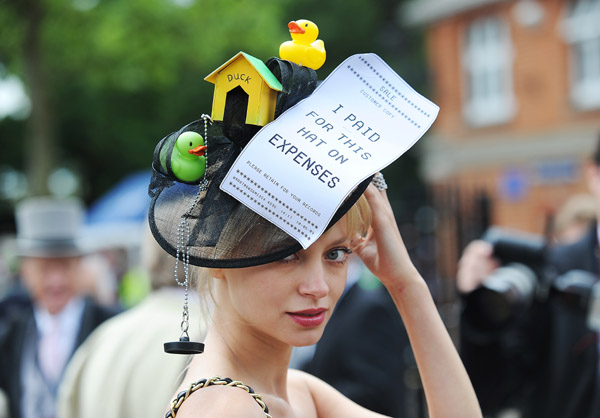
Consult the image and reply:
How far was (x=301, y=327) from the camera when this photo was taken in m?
1.41

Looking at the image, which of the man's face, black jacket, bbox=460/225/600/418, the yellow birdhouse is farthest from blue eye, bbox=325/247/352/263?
the man's face

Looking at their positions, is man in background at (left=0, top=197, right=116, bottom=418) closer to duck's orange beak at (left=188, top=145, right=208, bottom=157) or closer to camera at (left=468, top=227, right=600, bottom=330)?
camera at (left=468, top=227, right=600, bottom=330)

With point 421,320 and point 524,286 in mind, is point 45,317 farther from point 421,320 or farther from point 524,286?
point 421,320

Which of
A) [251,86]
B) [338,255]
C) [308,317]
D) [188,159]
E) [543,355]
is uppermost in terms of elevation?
[251,86]

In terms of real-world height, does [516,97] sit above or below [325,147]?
above

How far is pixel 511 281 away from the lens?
3.16 m

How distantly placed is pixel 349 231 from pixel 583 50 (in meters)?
15.3

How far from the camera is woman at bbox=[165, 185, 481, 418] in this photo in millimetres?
1381

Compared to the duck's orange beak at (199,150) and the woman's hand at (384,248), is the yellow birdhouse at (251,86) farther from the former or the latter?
the woman's hand at (384,248)

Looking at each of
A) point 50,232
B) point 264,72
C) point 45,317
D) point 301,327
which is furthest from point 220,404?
point 50,232

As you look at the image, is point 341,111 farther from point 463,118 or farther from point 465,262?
point 463,118

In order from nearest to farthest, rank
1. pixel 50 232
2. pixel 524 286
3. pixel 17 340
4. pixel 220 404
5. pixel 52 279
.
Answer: pixel 220 404, pixel 524 286, pixel 17 340, pixel 52 279, pixel 50 232

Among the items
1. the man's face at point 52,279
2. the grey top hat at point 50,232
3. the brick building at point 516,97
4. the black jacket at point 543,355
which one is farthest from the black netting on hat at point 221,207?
the brick building at point 516,97

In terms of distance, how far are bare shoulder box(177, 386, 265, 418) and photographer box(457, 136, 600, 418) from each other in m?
1.98
